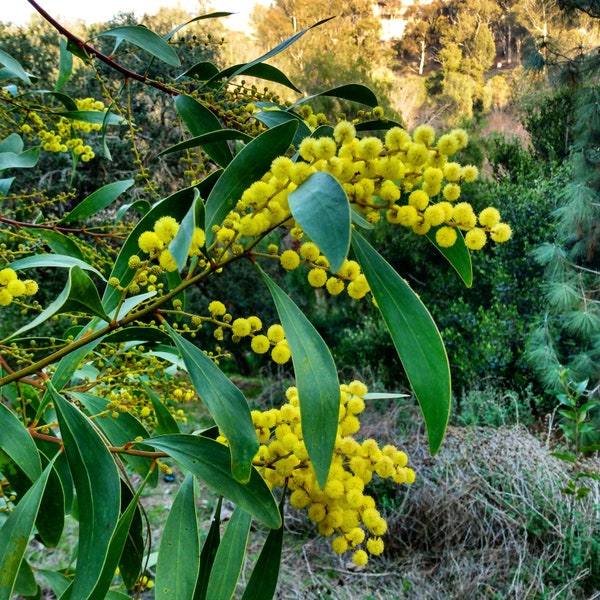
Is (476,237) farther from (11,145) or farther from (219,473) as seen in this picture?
(11,145)

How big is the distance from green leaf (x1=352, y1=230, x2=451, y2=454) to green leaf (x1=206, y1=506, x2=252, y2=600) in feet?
0.82

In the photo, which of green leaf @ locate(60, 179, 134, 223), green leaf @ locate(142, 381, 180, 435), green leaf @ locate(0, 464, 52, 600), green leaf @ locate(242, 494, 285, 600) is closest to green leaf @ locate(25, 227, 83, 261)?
green leaf @ locate(60, 179, 134, 223)

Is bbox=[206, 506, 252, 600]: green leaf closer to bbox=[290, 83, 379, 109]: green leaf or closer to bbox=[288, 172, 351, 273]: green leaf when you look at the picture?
bbox=[288, 172, 351, 273]: green leaf

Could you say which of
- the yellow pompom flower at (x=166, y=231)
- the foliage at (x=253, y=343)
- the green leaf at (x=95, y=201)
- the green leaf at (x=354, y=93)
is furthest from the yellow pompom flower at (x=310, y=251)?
the green leaf at (x=95, y=201)

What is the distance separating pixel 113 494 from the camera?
466 mm

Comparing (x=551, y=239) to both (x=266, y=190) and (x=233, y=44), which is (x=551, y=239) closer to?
(x=266, y=190)

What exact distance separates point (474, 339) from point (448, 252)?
3375mm

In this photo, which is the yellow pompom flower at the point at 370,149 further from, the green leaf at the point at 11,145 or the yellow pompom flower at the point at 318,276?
the green leaf at the point at 11,145

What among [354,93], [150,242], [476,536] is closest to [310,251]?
[150,242]

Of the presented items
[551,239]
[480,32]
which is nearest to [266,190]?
[551,239]

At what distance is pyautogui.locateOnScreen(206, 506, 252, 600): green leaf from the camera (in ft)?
1.67

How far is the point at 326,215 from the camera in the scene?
0.97 feet

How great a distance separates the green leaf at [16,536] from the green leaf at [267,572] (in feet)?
0.71

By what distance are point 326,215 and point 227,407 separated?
0.20 metres
